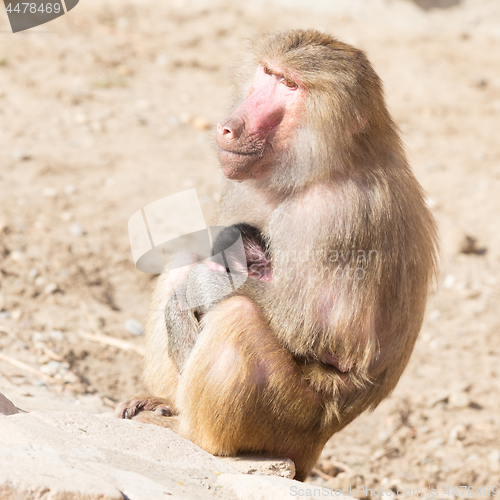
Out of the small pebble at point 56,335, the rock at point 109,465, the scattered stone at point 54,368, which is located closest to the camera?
the rock at point 109,465

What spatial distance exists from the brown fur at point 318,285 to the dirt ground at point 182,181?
0.56 meters

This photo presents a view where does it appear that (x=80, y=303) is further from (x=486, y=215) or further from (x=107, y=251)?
(x=486, y=215)

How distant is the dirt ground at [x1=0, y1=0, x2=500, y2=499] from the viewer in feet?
12.0

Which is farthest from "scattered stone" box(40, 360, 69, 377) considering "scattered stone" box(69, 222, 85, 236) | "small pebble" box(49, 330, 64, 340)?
"scattered stone" box(69, 222, 85, 236)

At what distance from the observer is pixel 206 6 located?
26.8 ft

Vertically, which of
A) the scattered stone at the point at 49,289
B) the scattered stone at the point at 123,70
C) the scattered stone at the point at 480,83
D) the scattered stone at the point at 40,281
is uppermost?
the scattered stone at the point at 123,70

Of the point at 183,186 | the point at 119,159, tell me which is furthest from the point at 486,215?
the point at 119,159

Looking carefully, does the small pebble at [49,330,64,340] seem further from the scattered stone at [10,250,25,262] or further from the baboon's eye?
the baboon's eye

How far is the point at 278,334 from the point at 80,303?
1.95 meters

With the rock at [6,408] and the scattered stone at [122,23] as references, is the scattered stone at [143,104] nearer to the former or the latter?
the scattered stone at [122,23]

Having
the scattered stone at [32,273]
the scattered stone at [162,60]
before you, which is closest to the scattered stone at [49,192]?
the scattered stone at [32,273]

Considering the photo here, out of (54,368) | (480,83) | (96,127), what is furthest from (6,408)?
(480,83)

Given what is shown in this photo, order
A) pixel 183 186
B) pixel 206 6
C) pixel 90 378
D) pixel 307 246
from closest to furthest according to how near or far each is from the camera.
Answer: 1. pixel 307 246
2. pixel 90 378
3. pixel 183 186
4. pixel 206 6

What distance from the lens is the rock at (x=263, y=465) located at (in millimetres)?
2512
